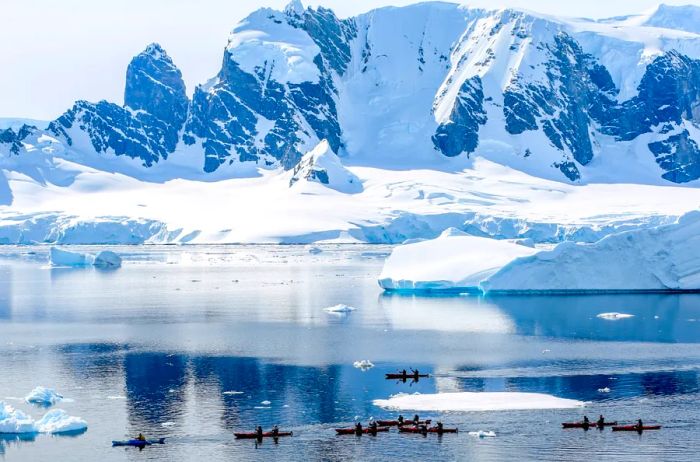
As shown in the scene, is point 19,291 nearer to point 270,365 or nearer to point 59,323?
point 59,323

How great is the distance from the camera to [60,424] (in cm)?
4397

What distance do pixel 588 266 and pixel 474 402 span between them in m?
39.4

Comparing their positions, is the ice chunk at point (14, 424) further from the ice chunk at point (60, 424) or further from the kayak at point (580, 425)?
the kayak at point (580, 425)

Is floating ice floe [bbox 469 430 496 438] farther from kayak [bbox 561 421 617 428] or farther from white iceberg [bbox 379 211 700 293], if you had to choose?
white iceberg [bbox 379 211 700 293]

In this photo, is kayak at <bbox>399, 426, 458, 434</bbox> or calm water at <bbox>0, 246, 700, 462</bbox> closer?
calm water at <bbox>0, 246, 700, 462</bbox>

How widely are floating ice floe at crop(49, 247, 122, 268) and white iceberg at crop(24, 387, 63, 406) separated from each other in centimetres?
7955

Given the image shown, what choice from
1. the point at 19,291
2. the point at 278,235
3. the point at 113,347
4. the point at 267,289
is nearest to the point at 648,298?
the point at 267,289

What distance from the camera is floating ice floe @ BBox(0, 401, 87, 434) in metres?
43.8

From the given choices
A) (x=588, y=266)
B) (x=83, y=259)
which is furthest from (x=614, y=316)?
(x=83, y=259)

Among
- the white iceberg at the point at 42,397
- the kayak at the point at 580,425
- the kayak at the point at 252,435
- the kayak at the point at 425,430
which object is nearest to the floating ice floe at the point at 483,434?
the kayak at the point at 425,430

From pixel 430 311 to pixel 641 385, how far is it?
1173 inches

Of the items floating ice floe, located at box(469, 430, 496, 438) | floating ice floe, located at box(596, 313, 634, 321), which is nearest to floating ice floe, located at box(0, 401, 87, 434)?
floating ice floe, located at box(469, 430, 496, 438)

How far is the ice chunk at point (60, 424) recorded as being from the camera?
144 ft

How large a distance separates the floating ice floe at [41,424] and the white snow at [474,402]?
1199 cm
